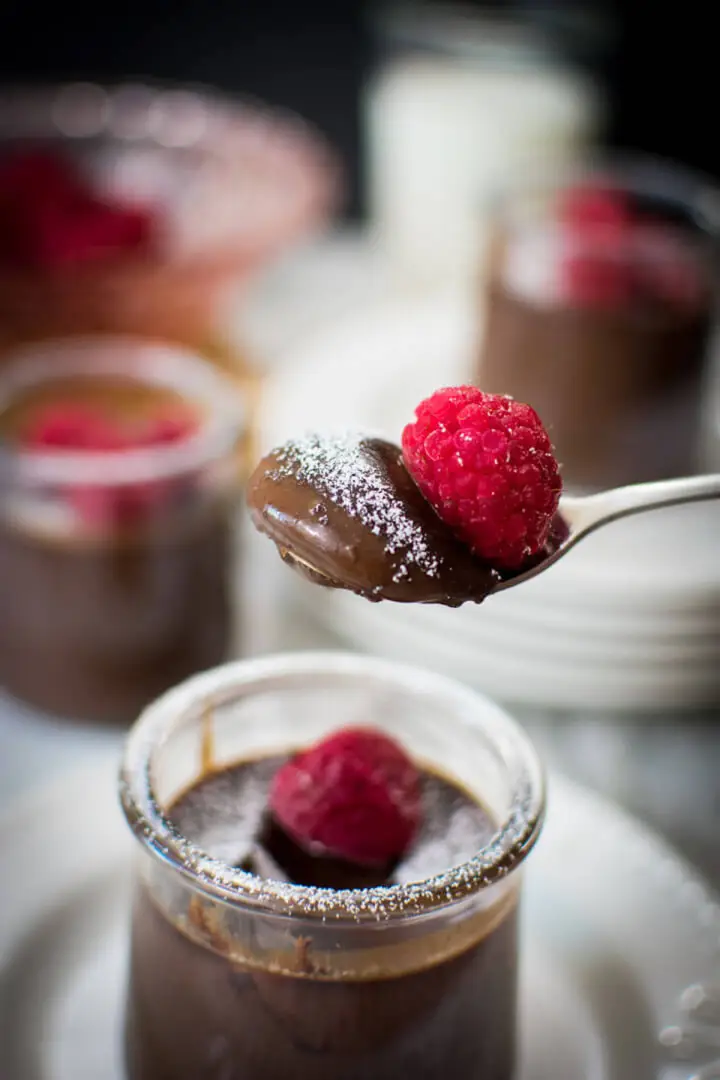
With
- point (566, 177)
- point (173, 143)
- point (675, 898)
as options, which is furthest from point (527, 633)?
point (173, 143)

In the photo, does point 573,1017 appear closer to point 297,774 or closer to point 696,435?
point 297,774

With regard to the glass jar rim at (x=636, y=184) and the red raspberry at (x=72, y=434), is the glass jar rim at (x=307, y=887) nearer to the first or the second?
the red raspberry at (x=72, y=434)

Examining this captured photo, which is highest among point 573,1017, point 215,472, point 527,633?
point 215,472

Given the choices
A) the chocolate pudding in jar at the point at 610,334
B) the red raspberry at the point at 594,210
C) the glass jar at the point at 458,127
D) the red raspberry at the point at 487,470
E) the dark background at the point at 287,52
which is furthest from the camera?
the dark background at the point at 287,52

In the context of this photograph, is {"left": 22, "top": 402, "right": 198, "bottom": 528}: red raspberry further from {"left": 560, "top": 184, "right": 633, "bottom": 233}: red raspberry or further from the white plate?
{"left": 560, "top": 184, "right": 633, "bottom": 233}: red raspberry

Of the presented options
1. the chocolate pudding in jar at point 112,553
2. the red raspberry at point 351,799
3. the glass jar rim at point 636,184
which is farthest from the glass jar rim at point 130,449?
the glass jar rim at point 636,184

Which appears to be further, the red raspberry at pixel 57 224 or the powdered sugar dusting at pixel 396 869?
the red raspberry at pixel 57 224
